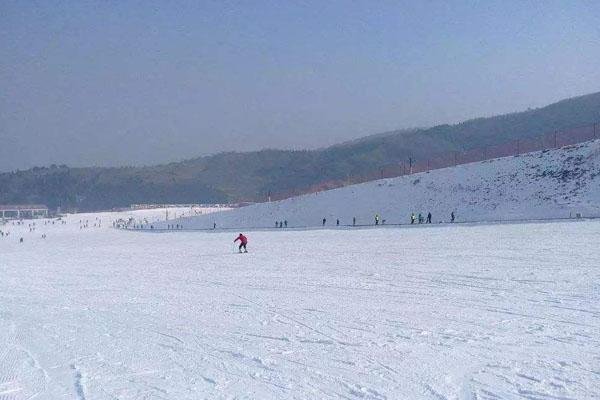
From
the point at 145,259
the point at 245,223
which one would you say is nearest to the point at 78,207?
the point at 245,223

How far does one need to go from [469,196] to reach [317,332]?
46054mm

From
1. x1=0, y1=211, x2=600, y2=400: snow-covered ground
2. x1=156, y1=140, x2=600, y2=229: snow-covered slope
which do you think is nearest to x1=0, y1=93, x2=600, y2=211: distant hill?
x1=156, y1=140, x2=600, y2=229: snow-covered slope

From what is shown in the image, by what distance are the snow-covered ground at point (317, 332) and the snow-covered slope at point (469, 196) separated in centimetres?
2836

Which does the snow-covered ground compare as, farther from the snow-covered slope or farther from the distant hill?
the distant hill

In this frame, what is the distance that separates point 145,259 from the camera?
84.9 ft

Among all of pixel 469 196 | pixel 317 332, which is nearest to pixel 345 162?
pixel 469 196

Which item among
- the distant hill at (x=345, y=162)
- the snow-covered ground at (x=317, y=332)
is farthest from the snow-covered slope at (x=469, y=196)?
the distant hill at (x=345, y=162)

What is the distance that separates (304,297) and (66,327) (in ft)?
15.2

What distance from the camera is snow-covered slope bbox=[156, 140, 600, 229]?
46.0m

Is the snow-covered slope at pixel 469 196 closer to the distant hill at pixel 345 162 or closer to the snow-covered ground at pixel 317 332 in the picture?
the snow-covered ground at pixel 317 332

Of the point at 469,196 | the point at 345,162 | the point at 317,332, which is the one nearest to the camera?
the point at 317,332

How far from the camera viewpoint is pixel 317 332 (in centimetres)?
914

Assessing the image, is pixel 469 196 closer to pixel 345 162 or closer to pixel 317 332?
pixel 317 332

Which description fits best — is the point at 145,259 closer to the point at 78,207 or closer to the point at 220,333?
the point at 220,333
